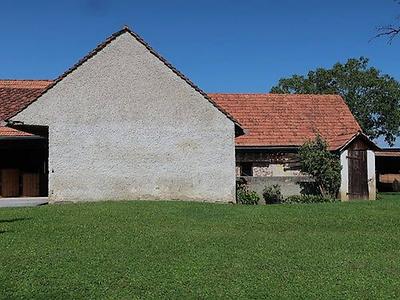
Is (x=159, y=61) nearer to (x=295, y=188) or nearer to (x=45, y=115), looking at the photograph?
(x=45, y=115)

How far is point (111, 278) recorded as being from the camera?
8172 millimetres

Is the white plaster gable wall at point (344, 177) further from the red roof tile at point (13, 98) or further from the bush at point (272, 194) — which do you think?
the red roof tile at point (13, 98)

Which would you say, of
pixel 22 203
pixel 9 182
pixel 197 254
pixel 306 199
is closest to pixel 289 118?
pixel 306 199

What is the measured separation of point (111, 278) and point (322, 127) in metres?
20.6

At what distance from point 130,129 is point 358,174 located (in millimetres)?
10357

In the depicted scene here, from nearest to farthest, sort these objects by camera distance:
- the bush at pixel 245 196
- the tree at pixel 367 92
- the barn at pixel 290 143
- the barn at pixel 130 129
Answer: the barn at pixel 130 129 < the bush at pixel 245 196 < the barn at pixel 290 143 < the tree at pixel 367 92

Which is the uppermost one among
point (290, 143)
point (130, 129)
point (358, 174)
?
point (130, 129)

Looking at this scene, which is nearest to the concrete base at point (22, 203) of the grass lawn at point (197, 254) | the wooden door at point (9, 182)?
the wooden door at point (9, 182)

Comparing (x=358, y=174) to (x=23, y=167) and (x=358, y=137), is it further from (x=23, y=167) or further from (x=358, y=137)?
(x=23, y=167)

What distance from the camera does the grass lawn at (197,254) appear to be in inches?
301

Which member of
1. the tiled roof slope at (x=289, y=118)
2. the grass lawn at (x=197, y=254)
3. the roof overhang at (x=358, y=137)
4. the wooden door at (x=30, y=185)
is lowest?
the grass lawn at (x=197, y=254)

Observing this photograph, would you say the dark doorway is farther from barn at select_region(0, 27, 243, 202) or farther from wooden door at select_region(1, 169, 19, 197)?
barn at select_region(0, 27, 243, 202)

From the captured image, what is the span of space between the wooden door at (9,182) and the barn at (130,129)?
16.3 feet

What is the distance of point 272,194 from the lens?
905 inches
